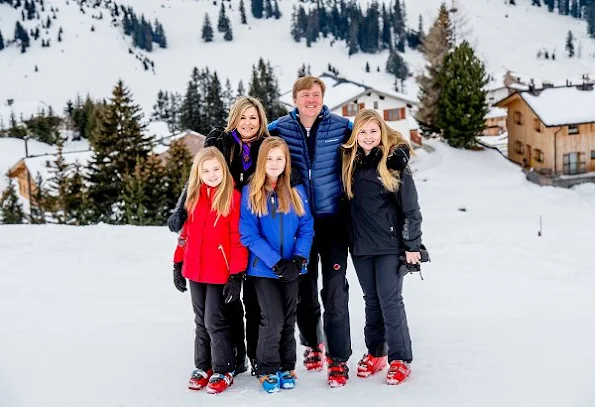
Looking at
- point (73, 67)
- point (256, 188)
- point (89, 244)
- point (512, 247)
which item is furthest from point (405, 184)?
point (73, 67)

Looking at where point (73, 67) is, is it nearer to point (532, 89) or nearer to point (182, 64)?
point (182, 64)

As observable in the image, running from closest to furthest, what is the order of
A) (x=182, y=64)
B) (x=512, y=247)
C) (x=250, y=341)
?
(x=250, y=341), (x=512, y=247), (x=182, y=64)

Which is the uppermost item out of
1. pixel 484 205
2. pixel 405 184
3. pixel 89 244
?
pixel 405 184

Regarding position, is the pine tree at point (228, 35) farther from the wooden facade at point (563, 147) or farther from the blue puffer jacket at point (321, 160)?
the blue puffer jacket at point (321, 160)

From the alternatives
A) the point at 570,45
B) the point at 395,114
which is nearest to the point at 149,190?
the point at 395,114


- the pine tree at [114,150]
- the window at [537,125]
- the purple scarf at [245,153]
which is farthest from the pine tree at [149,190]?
the window at [537,125]

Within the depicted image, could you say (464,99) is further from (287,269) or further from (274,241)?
(287,269)

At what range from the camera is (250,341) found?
5777 millimetres

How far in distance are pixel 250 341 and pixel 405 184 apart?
1.76 metres

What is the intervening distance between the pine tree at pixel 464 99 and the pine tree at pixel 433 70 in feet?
6.88

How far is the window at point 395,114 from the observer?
4569cm

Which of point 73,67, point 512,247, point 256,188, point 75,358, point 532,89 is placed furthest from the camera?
point 73,67

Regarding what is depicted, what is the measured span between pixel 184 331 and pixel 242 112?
2.72 metres

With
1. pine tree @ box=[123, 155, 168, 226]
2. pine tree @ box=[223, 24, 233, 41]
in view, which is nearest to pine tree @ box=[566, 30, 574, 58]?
pine tree @ box=[223, 24, 233, 41]
